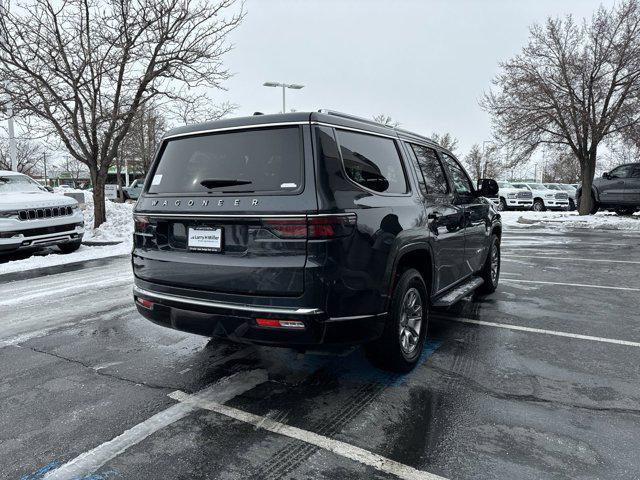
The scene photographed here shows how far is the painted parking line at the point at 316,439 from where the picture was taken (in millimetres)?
→ 2443

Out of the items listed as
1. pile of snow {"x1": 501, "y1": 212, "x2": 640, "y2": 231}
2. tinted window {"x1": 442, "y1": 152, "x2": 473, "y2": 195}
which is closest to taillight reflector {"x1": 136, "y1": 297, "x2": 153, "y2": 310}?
tinted window {"x1": 442, "y1": 152, "x2": 473, "y2": 195}

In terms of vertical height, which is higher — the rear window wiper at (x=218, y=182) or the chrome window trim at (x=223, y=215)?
the rear window wiper at (x=218, y=182)

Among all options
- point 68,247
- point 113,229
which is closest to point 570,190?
point 113,229

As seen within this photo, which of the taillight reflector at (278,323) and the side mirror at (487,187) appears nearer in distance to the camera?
the taillight reflector at (278,323)

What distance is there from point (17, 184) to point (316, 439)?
35.7 feet

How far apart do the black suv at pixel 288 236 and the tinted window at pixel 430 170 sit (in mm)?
334

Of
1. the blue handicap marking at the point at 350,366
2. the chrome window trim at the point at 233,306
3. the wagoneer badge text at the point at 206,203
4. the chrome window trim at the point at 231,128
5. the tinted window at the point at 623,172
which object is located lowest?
the blue handicap marking at the point at 350,366

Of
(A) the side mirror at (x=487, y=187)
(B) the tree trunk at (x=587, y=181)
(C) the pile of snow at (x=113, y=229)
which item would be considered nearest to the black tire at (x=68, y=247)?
(C) the pile of snow at (x=113, y=229)

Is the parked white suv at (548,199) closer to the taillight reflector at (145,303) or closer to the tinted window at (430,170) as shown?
the tinted window at (430,170)

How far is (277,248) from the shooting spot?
114 inches

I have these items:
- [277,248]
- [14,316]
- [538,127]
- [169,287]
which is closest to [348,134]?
[277,248]

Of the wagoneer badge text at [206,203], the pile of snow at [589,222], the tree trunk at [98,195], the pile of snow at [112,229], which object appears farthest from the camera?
the pile of snow at [589,222]

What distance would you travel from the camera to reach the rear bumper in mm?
2867

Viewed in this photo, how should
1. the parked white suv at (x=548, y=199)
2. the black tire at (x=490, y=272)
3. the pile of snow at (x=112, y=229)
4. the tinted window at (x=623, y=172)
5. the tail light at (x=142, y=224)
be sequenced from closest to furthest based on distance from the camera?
the tail light at (x=142, y=224), the black tire at (x=490, y=272), the pile of snow at (x=112, y=229), the tinted window at (x=623, y=172), the parked white suv at (x=548, y=199)
